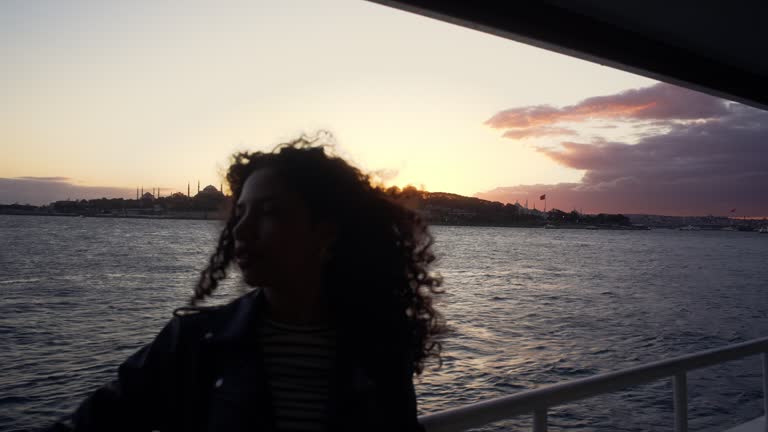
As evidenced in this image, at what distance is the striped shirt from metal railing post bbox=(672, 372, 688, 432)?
4.99 feet

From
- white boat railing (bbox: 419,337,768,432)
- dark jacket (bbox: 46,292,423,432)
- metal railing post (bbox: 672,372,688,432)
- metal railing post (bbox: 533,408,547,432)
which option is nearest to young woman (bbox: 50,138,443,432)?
dark jacket (bbox: 46,292,423,432)

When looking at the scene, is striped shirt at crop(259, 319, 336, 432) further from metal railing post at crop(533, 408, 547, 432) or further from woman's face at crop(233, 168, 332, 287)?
metal railing post at crop(533, 408, 547, 432)

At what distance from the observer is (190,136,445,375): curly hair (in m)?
1.00

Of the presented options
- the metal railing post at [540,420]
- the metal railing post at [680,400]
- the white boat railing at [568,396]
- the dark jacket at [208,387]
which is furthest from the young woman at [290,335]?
the metal railing post at [680,400]

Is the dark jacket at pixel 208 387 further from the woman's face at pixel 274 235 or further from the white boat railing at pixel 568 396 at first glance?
the white boat railing at pixel 568 396

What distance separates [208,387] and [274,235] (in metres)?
0.25

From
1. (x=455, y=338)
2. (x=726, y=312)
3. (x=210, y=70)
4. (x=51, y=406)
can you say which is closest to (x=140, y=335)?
(x=51, y=406)

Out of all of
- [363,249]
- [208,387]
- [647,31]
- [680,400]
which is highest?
[647,31]

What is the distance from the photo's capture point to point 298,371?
92 cm

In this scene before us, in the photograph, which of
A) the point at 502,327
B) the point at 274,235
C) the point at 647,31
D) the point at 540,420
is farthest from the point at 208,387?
the point at 502,327

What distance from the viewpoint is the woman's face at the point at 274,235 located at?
898 mm

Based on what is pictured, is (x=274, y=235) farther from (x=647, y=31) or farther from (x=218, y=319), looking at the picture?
(x=647, y=31)

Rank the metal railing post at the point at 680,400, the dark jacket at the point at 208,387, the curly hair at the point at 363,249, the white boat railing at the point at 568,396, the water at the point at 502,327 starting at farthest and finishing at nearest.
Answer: the water at the point at 502,327, the metal railing post at the point at 680,400, the white boat railing at the point at 568,396, the curly hair at the point at 363,249, the dark jacket at the point at 208,387

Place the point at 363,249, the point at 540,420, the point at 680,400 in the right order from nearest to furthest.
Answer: the point at 363,249 < the point at 540,420 < the point at 680,400
